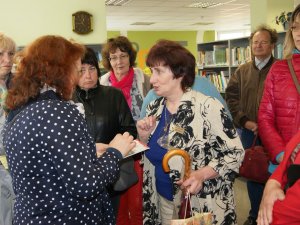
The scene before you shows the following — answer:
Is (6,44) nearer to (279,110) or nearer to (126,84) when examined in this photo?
(126,84)

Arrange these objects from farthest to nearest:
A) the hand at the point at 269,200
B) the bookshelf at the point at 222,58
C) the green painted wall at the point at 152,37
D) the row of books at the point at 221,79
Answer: the green painted wall at the point at 152,37, the row of books at the point at 221,79, the bookshelf at the point at 222,58, the hand at the point at 269,200

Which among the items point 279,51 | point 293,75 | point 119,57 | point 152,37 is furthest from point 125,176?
point 152,37

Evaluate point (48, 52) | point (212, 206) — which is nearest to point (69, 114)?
point (48, 52)

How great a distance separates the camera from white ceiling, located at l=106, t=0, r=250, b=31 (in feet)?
34.3

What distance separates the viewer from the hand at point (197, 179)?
171cm

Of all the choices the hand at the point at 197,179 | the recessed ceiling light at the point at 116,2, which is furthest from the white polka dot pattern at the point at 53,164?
the recessed ceiling light at the point at 116,2

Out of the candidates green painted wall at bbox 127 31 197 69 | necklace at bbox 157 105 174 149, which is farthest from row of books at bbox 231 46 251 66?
green painted wall at bbox 127 31 197 69

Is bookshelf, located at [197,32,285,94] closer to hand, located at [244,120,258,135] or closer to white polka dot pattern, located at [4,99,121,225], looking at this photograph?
hand, located at [244,120,258,135]

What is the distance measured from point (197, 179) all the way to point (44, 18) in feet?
17.1

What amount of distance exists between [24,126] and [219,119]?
102cm

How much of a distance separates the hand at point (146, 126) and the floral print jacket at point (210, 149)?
0.44 ft

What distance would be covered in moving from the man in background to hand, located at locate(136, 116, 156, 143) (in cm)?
161

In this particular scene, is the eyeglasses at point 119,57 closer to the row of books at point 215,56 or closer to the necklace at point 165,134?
the necklace at point 165,134

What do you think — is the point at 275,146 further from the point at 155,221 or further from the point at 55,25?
the point at 55,25
